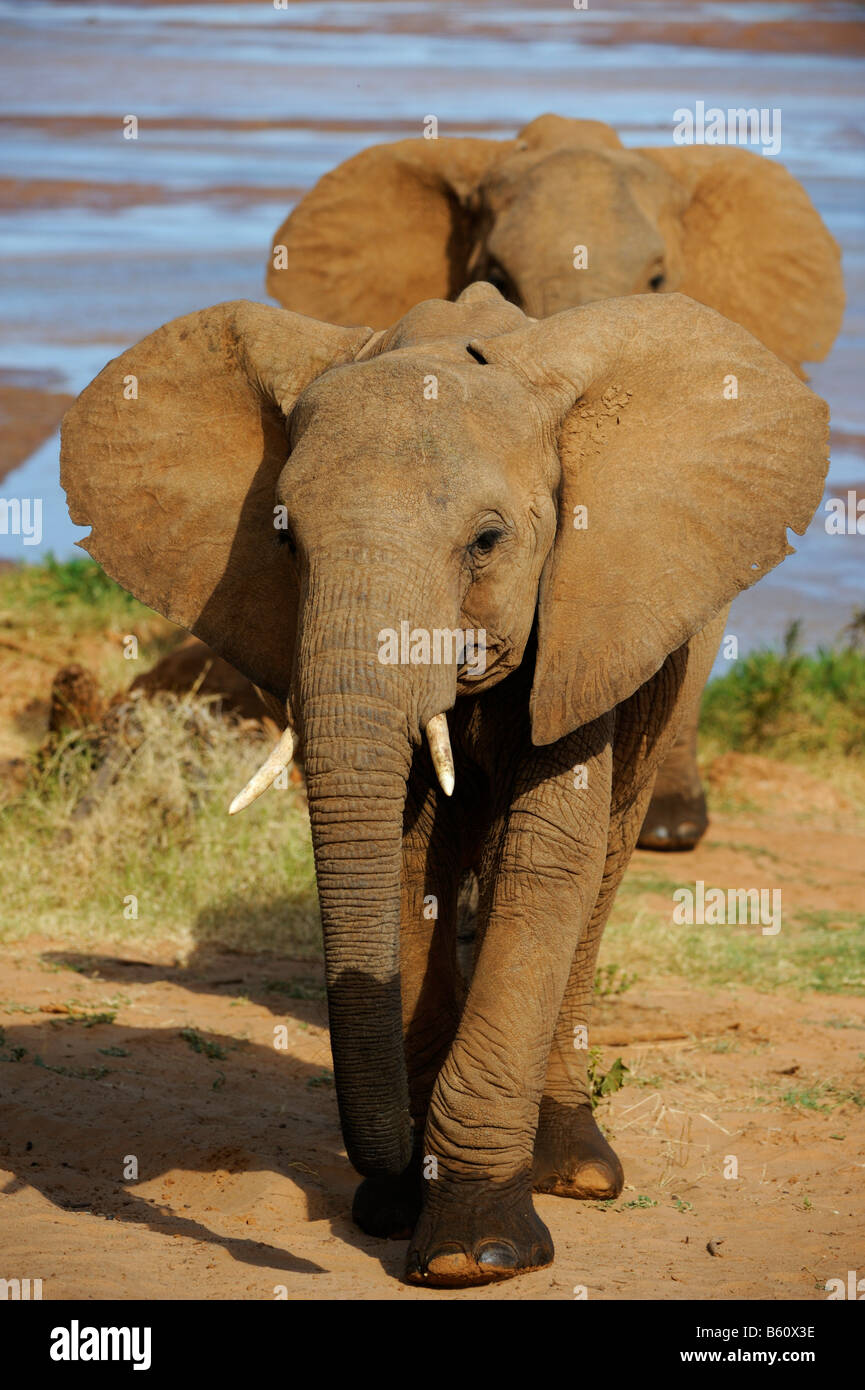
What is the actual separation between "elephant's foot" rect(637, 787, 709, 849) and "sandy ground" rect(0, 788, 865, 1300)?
180cm

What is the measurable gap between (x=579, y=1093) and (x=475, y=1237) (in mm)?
990

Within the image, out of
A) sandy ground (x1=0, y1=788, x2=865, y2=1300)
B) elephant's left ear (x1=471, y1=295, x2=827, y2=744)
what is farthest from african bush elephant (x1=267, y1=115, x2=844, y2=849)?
elephant's left ear (x1=471, y1=295, x2=827, y2=744)

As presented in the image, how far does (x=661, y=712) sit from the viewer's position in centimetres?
526

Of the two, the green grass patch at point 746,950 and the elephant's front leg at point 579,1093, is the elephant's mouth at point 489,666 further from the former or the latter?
the green grass patch at point 746,950

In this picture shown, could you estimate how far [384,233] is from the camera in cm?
1048

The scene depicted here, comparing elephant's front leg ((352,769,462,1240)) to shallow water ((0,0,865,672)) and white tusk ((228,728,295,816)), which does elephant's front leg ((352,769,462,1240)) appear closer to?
white tusk ((228,728,295,816))

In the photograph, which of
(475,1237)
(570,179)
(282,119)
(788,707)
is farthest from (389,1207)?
(282,119)

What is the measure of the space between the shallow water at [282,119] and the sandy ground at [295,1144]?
20.1ft

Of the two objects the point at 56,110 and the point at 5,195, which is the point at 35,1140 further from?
the point at 56,110

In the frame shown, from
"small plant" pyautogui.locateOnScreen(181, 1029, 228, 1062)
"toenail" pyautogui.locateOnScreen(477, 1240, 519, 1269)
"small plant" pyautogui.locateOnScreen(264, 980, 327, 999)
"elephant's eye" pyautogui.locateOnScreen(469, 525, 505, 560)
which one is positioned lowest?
"toenail" pyautogui.locateOnScreen(477, 1240, 519, 1269)

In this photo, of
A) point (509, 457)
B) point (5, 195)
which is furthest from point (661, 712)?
point (5, 195)

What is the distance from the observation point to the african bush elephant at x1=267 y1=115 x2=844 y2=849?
377 inches

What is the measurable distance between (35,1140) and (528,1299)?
1.65 meters

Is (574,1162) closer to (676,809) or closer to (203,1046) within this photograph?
(203,1046)
